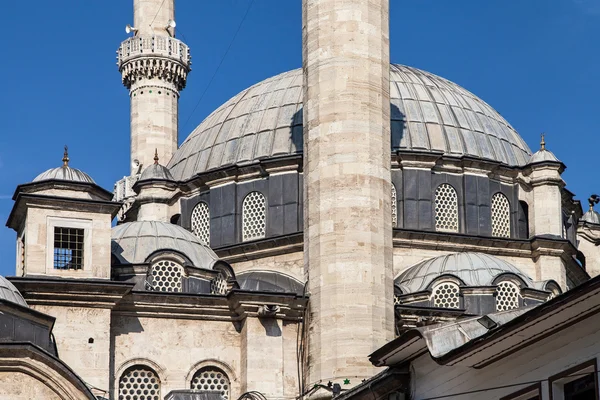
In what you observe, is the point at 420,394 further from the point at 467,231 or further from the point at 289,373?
the point at 467,231

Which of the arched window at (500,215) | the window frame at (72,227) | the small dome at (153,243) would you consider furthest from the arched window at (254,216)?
the window frame at (72,227)

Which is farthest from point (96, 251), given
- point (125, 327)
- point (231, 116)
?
point (231, 116)

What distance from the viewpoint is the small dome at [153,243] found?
29.1 meters

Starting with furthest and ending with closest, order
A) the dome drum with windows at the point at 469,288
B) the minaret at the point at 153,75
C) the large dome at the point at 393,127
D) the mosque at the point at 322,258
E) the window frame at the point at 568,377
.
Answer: the minaret at the point at 153,75, the large dome at the point at 393,127, the dome drum with windows at the point at 469,288, the mosque at the point at 322,258, the window frame at the point at 568,377

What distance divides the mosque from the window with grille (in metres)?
0.03

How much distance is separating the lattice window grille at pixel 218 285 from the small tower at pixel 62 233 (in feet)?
8.24

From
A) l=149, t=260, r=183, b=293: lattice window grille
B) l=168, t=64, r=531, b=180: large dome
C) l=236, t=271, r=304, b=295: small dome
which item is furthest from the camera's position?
l=168, t=64, r=531, b=180: large dome

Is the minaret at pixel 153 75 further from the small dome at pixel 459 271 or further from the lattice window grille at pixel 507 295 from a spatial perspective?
the lattice window grille at pixel 507 295

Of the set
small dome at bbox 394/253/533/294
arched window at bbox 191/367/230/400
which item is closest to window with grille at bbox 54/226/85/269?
arched window at bbox 191/367/230/400

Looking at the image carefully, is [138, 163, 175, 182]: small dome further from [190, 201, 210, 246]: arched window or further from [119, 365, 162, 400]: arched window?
[119, 365, 162, 400]: arched window

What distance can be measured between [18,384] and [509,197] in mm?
14337

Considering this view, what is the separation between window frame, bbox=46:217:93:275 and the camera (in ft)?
87.6

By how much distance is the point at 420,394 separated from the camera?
1803 centimetres

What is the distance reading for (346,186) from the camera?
85.4ft
